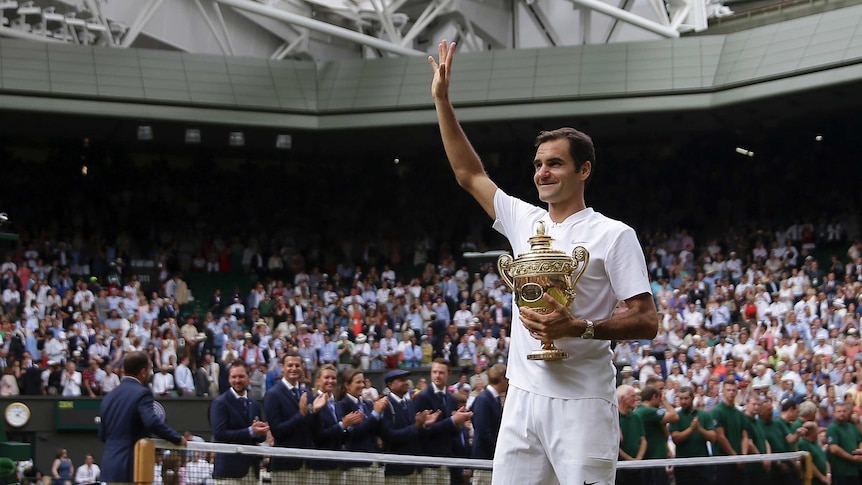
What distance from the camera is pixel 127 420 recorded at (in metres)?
8.14

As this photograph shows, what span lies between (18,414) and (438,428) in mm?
12469

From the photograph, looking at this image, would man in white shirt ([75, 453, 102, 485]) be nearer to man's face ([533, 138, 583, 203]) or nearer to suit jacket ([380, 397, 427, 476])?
suit jacket ([380, 397, 427, 476])

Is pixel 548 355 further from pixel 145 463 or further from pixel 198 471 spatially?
pixel 198 471

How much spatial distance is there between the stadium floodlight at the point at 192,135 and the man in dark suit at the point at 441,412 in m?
20.7

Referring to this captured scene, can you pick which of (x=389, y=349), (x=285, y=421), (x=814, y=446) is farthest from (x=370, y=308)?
(x=285, y=421)

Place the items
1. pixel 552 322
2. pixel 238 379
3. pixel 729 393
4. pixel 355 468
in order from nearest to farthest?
pixel 552 322, pixel 355 468, pixel 238 379, pixel 729 393

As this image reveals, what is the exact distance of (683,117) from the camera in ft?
96.2

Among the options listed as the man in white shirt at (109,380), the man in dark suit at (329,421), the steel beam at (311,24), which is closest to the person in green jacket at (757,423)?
the man in dark suit at (329,421)

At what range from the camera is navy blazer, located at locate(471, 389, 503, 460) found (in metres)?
9.70

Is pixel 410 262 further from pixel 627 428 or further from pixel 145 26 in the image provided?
pixel 627 428

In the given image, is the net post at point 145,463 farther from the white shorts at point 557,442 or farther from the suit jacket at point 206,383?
the suit jacket at point 206,383

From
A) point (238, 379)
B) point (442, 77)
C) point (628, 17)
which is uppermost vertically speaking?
point (628, 17)

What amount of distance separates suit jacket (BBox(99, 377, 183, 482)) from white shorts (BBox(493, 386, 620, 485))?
14.6ft

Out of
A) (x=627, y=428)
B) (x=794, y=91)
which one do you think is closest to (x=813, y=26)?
(x=794, y=91)
